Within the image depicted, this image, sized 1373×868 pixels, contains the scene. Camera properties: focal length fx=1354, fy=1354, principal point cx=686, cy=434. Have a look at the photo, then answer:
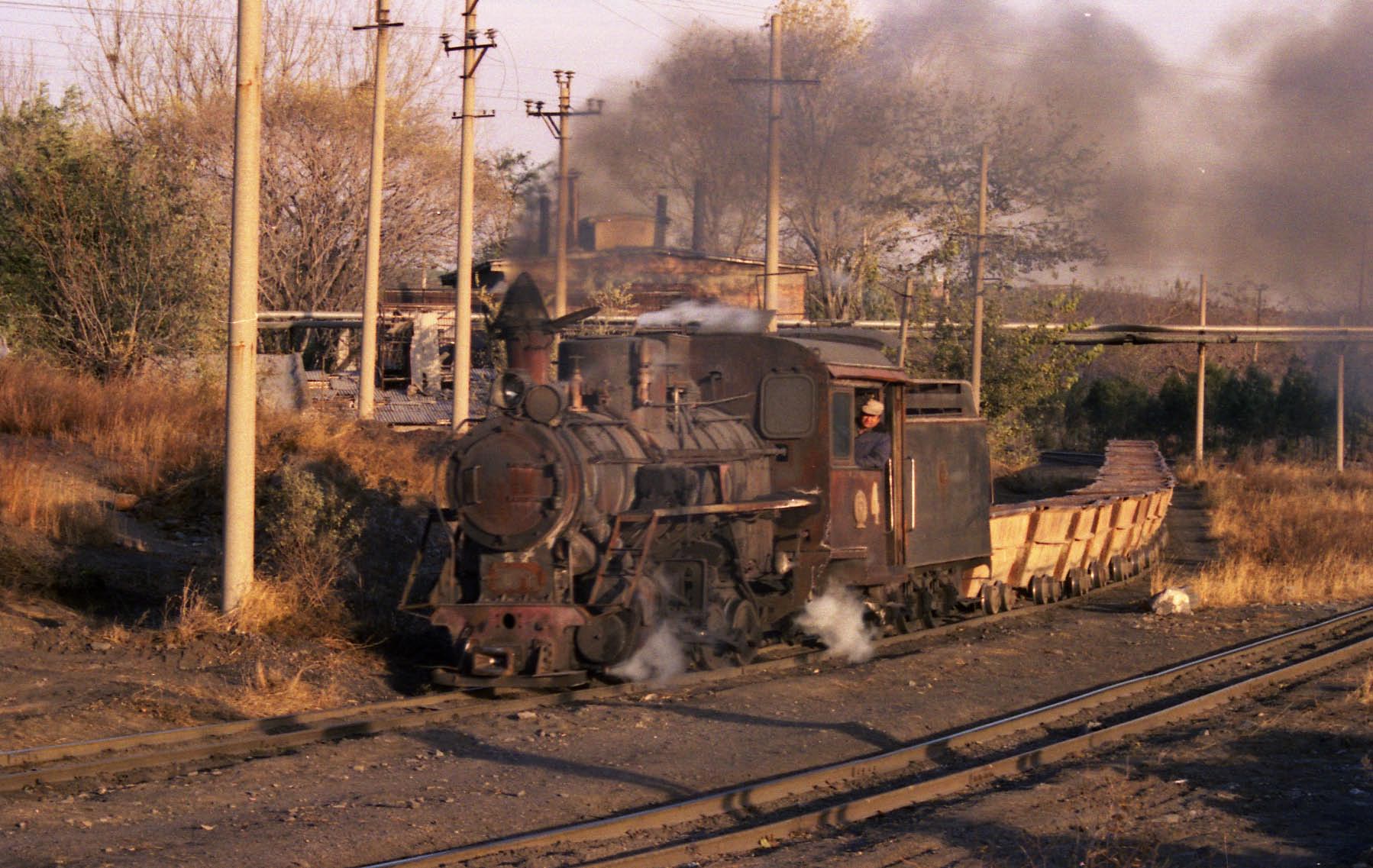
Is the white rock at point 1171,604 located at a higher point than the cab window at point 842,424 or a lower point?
lower

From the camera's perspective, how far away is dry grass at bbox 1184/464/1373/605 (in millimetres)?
17688

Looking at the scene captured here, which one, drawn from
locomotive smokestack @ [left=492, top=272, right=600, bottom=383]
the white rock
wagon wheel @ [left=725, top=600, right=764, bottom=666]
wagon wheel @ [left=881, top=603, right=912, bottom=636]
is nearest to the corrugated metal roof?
wagon wheel @ [left=881, top=603, right=912, bottom=636]

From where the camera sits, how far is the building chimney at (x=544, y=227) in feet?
50.4

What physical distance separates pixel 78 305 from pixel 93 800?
15.0 m

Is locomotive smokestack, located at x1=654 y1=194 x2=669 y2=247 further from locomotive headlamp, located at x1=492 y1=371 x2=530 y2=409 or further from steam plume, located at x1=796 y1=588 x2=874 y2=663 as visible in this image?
locomotive headlamp, located at x1=492 y1=371 x2=530 y2=409

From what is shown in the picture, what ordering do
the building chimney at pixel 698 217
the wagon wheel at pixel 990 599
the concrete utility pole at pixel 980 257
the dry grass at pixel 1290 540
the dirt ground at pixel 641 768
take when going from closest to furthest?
the dirt ground at pixel 641 768 → the wagon wheel at pixel 990 599 → the dry grass at pixel 1290 540 → the building chimney at pixel 698 217 → the concrete utility pole at pixel 980 257

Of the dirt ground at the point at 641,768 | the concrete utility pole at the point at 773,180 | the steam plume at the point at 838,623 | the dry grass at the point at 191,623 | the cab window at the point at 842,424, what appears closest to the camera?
the dirt ground at the point at 641,768

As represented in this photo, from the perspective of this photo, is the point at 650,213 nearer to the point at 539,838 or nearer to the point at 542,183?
the point at 542,183

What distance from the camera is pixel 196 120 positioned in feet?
128

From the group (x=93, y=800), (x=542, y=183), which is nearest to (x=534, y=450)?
(x=93, y=800)

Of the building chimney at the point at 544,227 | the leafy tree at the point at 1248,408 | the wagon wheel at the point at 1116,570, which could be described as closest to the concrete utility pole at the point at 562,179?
the building chimney at the point at 544,227

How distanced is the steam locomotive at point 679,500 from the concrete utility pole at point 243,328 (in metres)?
1.71

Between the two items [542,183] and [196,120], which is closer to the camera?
[542,183]

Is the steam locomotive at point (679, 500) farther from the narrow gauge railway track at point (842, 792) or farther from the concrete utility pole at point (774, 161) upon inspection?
the concrete utility pole at point (774, 161)
